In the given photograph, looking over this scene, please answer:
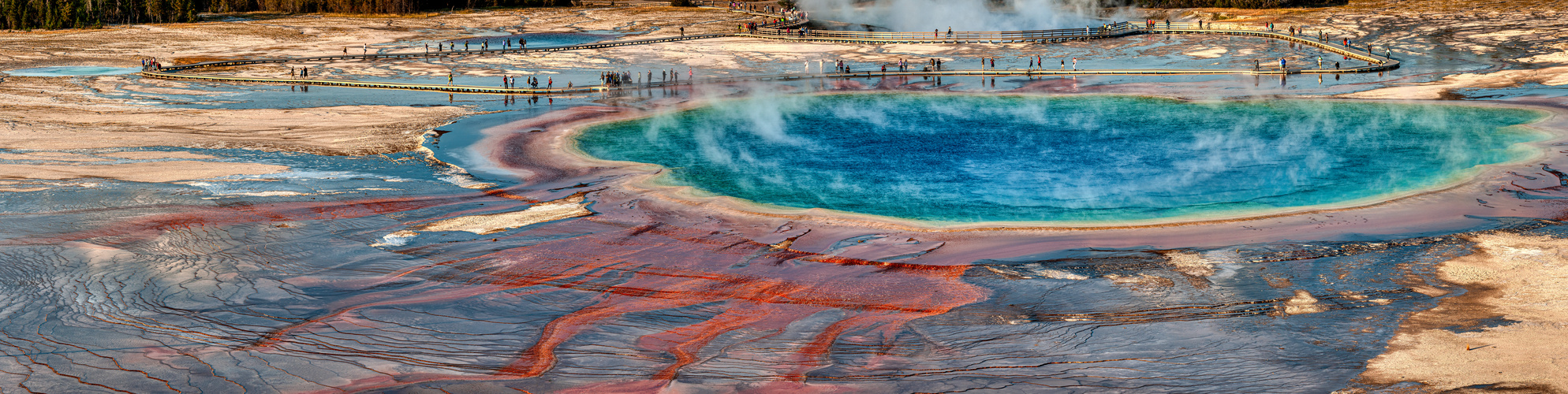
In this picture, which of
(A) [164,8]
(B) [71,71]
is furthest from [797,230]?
(A) [164,8]

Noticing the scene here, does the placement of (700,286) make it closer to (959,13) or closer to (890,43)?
(890,43)

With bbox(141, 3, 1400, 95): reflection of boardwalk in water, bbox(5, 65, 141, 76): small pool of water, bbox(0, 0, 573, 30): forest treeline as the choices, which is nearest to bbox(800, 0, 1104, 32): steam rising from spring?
bbox(141, 3, 1400, 95): reflection of boardwalk in water

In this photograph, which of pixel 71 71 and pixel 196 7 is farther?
pixel 196 7

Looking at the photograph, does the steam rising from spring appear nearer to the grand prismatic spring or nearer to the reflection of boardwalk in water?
the reflection of boardwalk in water

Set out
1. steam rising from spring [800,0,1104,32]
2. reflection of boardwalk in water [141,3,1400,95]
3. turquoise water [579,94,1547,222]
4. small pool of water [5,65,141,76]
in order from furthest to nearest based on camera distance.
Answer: steam rising from spring [800,0,1104,32] → small pool of water [5,65,141,76] → reflection of boardwalk in water [141,3,1400,95] → turquoise water [579,94,1547,222]

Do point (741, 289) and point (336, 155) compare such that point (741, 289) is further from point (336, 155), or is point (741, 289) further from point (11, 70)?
point (11, 70)

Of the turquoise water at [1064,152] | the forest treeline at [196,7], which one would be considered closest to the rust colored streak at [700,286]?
the turquoise water at [1064,152]

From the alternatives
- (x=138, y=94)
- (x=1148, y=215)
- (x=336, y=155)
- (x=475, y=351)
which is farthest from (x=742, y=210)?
(x=138, y=94)
